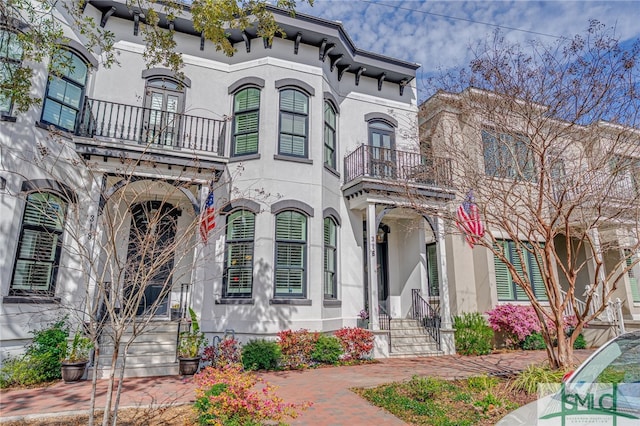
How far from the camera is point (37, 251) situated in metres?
8.72

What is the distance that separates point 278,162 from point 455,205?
5.75 metres

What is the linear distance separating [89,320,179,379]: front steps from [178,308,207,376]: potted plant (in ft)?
1.03

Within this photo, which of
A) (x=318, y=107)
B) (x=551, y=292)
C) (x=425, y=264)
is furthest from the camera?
(x=425, y=264)

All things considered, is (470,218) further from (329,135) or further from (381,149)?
(329,135)

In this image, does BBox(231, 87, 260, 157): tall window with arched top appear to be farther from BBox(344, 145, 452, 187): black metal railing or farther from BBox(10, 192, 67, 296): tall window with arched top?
BBox(10, 192, 67, 296): tall window with arched top

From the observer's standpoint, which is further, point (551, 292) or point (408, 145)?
point (408, 145)

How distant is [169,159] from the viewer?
9711 millimetres

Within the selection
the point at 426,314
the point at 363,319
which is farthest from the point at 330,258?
the point at 426,314

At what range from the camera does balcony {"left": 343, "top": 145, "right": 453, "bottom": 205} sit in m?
10.8

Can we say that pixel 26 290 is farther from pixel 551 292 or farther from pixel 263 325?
pixel 551 292

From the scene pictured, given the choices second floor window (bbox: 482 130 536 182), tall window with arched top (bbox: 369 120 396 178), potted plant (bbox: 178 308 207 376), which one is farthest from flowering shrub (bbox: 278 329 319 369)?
second floor window (bbox: 482 130 536 182)

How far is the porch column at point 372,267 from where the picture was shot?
36.1ft

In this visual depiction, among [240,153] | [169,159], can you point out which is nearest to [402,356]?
[240,153]

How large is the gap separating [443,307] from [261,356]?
19.2 ft
